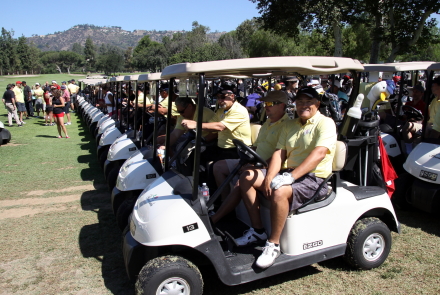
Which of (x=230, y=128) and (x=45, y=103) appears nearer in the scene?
(x=230, y=128)

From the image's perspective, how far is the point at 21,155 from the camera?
30.6 feet

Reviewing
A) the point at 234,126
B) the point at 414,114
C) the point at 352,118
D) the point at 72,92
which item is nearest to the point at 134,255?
the point at 234,126

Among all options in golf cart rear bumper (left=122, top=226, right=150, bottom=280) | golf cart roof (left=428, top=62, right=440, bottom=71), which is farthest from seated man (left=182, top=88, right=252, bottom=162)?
golf cart roof (left=428, top=62, right=440, bottom=71)

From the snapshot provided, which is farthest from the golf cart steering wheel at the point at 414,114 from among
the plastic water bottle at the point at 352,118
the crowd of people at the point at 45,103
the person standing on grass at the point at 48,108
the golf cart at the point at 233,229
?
the person standing on grass at the point at 48,108

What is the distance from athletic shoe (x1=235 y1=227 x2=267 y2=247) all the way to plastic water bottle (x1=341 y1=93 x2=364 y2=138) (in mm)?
1329

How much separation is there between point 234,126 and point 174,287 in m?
1.89

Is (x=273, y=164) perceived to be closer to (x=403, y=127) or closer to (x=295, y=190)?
(x=295, y=190)

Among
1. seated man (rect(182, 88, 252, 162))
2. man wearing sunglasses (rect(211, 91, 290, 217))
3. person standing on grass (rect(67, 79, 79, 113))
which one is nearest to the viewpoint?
man wearing sunglasses (rect(211, 91, 290, 217))

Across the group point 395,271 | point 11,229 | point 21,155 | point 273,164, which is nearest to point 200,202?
point 273,164

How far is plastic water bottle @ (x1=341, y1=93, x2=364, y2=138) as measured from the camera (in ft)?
11.9

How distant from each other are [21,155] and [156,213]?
768 cm

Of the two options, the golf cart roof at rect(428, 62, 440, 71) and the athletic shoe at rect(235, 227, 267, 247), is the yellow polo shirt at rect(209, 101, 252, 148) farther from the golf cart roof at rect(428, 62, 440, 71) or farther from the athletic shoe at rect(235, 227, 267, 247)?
the golf cart roof at rect(428, 62, 440, 71)

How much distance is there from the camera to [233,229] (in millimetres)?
3535

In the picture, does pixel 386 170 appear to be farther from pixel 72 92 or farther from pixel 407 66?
pixel 72 92
